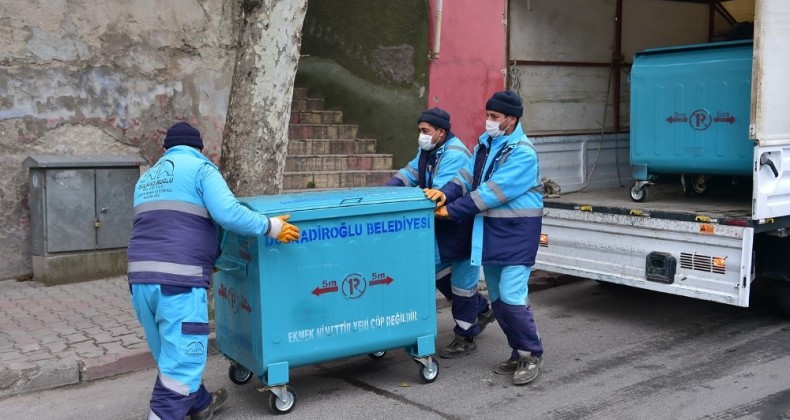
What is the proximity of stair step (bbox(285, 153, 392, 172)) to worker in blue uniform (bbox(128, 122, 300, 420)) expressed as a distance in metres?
5.08

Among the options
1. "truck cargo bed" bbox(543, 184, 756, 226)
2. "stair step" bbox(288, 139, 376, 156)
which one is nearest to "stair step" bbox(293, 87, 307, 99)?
"stair step" bbox(288, 139, 376, 156)

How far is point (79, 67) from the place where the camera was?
24.5ft

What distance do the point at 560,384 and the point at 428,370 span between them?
78 centimetres

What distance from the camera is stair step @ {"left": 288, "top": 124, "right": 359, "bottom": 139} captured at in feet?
31.6

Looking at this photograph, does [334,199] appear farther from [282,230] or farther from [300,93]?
[300,93]

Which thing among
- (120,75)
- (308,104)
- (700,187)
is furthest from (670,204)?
(120,75)

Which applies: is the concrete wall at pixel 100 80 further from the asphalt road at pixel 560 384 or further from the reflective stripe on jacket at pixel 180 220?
the reflective stripe on jacket at pixel 180 220

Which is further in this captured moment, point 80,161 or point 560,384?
point 80,161

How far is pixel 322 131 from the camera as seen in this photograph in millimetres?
9734

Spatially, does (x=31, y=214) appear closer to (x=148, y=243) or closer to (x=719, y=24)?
(x=148, y=243)

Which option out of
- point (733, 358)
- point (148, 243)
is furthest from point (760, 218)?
point (148, 243)

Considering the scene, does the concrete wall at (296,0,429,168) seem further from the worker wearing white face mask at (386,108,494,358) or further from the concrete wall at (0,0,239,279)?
the worker wearing white face mask at (386,108,494,358)

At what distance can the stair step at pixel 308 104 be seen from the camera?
9961mm

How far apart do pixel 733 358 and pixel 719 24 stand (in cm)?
511
